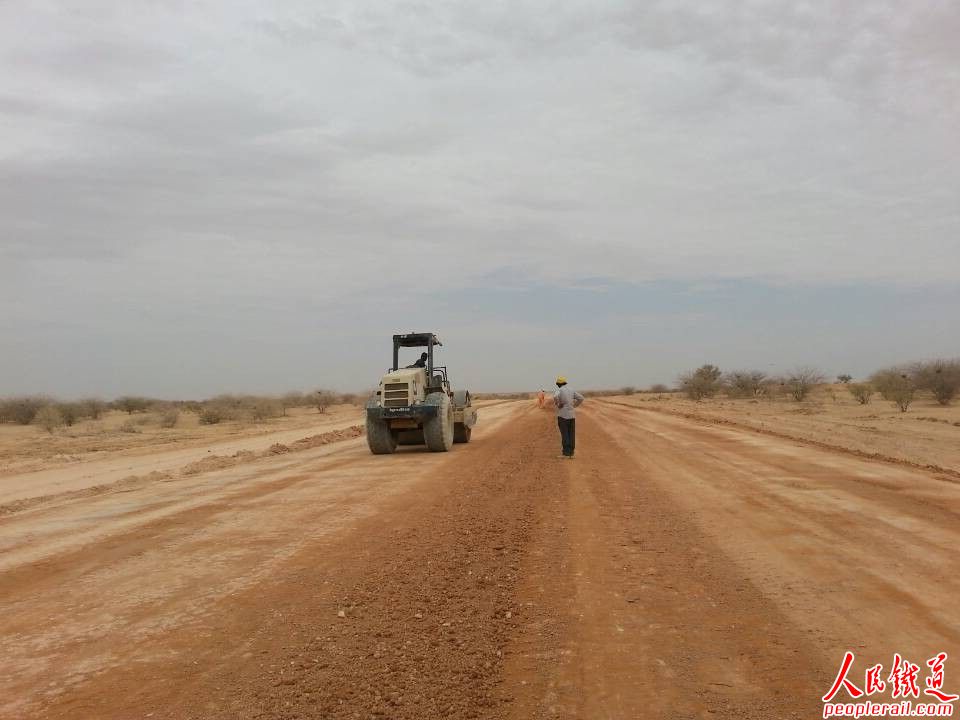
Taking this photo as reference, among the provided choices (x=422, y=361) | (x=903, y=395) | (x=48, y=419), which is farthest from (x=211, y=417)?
(x=903, y=395)

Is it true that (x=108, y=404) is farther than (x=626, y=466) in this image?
Yes

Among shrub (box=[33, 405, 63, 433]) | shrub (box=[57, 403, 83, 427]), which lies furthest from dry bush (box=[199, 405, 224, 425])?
shrub (box=[33, 405, 63, 433])

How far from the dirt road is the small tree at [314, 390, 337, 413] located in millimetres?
57155

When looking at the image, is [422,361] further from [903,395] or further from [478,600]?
[903,395]

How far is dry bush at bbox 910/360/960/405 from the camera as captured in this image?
47.5 metres

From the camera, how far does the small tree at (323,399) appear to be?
6799 cm

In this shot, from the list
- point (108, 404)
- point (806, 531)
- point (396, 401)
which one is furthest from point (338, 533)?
point (108, 404)

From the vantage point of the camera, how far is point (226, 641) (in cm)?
506

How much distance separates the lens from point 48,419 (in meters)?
41.9

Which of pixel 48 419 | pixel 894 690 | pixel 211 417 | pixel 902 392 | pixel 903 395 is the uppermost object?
pixel 902 392

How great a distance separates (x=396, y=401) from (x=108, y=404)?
53609mm

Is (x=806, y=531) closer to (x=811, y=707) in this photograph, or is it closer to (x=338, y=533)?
(x=811, y=707)

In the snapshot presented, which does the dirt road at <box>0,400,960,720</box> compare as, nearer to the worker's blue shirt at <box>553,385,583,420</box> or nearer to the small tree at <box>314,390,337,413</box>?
the worker's blue shirt at <box>553,385,583,420</box>

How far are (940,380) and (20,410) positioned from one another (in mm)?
60593
